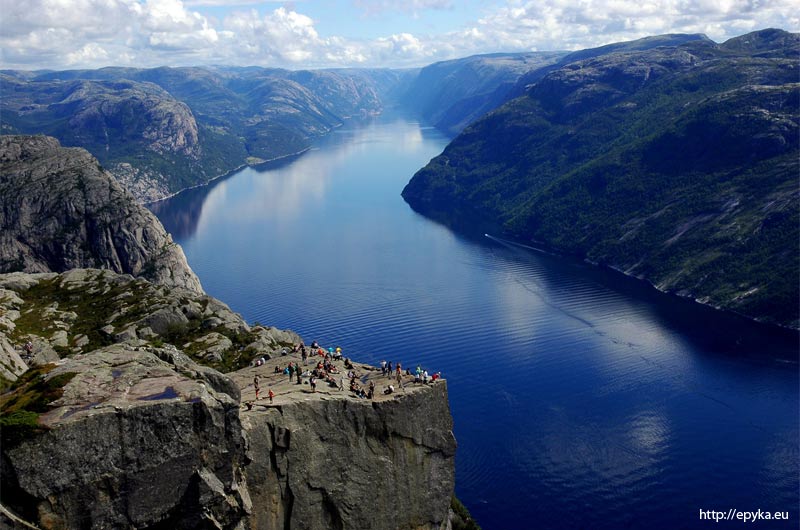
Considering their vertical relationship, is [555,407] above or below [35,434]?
below

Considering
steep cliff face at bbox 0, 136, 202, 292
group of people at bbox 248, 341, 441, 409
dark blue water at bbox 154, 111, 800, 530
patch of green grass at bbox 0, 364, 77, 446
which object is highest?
patch of green grass at bbox 0, 364, 77, 446

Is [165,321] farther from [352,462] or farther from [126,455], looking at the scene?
[126,455]

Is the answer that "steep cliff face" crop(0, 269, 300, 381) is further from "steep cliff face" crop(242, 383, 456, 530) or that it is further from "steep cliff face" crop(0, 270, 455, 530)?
"steep cliff face" crop(242, 383, 456, 530)

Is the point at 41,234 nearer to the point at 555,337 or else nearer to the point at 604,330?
the point at 555,337

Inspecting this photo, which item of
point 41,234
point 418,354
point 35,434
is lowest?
point 418,354

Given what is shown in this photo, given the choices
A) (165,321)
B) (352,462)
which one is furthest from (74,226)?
(352,462)

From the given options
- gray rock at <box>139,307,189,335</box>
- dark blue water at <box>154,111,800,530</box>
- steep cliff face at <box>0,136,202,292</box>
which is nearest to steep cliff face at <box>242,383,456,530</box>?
gray rock at <box>139,307,189,335</box>

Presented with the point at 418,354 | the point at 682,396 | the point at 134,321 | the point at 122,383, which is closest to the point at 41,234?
the point at 134,321
